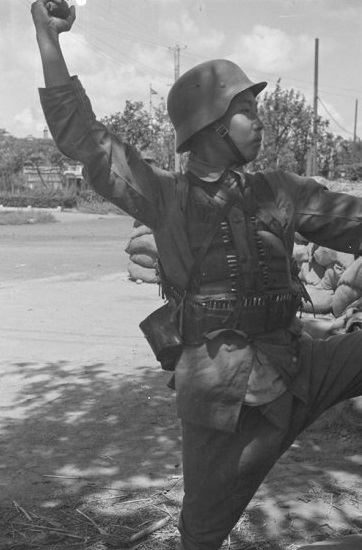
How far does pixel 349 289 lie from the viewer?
7.95 meters

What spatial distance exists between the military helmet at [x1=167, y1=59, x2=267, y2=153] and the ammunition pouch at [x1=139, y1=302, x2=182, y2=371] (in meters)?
0.56

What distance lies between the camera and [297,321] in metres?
2.46

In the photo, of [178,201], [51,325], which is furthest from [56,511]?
[51,325]

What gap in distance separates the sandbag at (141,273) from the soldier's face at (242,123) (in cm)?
953

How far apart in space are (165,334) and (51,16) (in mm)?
1017

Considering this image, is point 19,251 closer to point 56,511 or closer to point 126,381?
point 126,381

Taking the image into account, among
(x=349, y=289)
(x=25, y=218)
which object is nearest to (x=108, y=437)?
(x=349, y=289)

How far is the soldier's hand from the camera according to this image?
7.23 ft

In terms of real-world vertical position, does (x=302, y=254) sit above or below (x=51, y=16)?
below

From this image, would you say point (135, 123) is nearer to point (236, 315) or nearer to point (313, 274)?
point (313, 274)

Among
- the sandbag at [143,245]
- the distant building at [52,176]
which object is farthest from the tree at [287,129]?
the distant building at [52,176]

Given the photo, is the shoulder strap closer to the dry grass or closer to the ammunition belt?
the ammunition belt

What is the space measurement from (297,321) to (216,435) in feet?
1.51

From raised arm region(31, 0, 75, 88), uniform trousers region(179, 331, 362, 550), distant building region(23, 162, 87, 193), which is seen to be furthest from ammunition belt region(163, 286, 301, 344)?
distant building region(23, 162, 87, 193)
